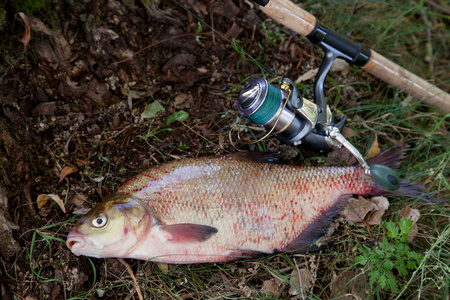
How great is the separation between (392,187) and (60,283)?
297cm

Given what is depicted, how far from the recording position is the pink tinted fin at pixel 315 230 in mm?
3021

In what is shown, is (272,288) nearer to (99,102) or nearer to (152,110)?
(152,110)

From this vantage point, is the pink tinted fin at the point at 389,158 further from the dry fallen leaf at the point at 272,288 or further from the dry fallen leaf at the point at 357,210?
the dry fallen leaf at the point at 272,288

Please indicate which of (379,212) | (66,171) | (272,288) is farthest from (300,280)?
(66,171)

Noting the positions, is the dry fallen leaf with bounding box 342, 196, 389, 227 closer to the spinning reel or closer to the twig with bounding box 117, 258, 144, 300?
the spinning reel

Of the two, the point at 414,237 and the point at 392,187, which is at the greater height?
the point at 392,187

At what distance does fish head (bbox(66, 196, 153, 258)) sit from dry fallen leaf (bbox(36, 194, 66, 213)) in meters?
0.52

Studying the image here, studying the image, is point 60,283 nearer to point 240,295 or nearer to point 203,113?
point 240,295

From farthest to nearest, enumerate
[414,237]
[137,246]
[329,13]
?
[329,13] < [414,237] < [137,246]

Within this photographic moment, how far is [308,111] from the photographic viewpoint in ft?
9.63

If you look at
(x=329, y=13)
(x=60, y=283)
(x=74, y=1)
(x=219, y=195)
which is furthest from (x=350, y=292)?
(x=74, y=1)

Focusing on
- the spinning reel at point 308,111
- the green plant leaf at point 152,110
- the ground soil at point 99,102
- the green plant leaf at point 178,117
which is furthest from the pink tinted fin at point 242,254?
the green plant leaf at point 152,110

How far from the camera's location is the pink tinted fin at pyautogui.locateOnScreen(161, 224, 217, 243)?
2.73 meters

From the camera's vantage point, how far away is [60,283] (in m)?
2.92
